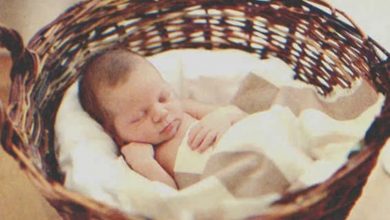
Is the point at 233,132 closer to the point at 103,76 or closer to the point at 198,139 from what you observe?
the point at 198,139

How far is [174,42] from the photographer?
3.78 ft

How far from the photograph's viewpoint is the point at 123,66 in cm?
97

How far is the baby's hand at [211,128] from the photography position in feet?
3.09

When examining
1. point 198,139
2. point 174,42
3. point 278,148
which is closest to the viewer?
point 278,148

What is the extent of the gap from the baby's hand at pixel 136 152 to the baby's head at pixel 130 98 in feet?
0.04

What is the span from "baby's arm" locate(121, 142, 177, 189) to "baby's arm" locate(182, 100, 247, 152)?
0.20 feet

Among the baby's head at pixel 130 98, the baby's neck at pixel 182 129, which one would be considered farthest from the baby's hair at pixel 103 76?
the baby's neck at pixel 182 129

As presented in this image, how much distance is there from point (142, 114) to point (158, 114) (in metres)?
0.03

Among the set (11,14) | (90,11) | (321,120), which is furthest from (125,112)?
(11,14)

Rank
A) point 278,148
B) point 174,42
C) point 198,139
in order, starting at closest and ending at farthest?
1. point 278,148
2. point 198,139
3. point 174,42

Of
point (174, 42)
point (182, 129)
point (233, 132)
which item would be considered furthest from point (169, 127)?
point (174, 42)

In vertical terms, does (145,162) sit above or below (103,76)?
below

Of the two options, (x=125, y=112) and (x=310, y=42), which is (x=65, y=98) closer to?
(x=125, y=112)

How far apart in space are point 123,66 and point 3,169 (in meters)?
0.36
